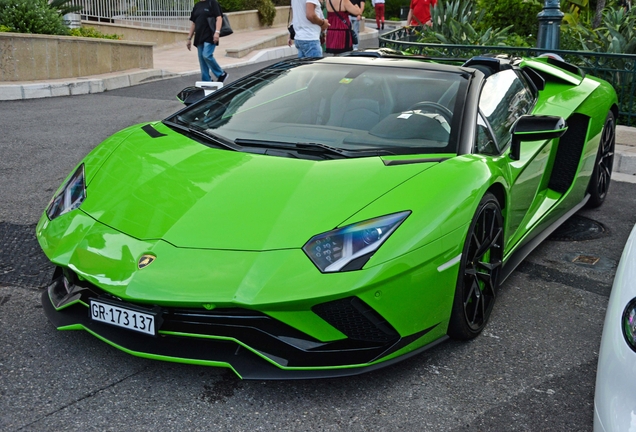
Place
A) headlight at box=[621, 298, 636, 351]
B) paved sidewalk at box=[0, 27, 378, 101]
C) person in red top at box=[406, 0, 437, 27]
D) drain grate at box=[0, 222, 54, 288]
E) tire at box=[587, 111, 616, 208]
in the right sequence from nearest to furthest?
headlight at box=[621, 298, 636, 351], drain grate at box=[0, 222, 54, 288], tire at box=[587, 111, 616, 208], paved sidewalk at box=[0, 27, 378, 101], person in red top at box=[406, 0, 437, 27]

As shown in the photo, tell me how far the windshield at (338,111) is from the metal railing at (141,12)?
14912mm

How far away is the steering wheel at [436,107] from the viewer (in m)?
3.88

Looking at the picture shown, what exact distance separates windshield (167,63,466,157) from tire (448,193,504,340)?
380mm

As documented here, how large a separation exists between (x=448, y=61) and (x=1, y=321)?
283 cm

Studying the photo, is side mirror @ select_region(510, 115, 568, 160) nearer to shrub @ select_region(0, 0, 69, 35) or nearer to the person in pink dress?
the person in pink dress

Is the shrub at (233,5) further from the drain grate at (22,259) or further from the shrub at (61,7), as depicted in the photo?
the drain grate at (22,259)

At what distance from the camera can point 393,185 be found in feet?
10.6

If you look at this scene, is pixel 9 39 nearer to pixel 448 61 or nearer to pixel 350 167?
pixel 448 61

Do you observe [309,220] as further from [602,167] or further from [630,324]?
[602,167]

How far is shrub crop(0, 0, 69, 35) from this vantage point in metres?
A: 12.2

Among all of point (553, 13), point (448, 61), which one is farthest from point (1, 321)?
point (553, 13)

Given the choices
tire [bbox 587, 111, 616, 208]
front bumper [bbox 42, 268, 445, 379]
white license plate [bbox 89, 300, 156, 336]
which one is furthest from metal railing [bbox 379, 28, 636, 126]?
white license plate [bbox 89, 300, 156, 336]

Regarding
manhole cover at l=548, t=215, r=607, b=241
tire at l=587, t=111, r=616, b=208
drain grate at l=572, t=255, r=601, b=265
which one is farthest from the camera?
tire at l=587, t=111, r=616, b=208

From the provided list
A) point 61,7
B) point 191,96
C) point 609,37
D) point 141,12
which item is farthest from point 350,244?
point 141,12
